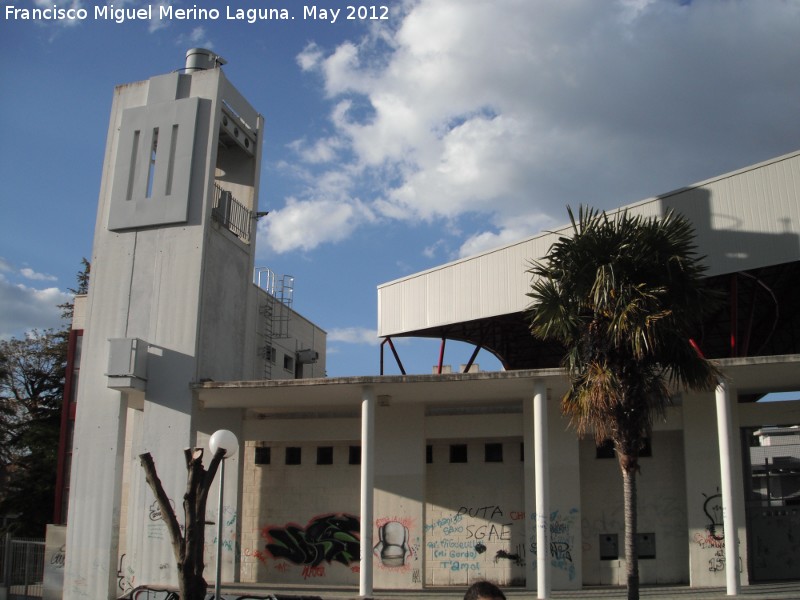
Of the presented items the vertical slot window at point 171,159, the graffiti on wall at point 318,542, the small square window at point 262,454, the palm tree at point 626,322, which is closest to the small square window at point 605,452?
the graffiti on wall at point 318,542

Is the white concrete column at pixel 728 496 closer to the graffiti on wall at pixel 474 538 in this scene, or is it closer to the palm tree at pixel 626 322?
the palm tree at pixel 626 322

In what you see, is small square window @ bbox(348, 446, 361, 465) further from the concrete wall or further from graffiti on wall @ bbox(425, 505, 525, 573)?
the concrete wall

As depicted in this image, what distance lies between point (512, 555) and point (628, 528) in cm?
966

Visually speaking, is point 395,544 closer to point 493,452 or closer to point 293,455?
point 493,452

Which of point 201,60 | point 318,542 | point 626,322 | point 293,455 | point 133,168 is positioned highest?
point 201,60

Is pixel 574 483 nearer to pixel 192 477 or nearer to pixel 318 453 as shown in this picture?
pixel 318 453

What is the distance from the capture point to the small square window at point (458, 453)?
2584cm

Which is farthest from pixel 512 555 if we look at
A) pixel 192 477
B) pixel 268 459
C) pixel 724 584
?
pixel 192 477

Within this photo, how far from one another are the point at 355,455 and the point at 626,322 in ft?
44.5

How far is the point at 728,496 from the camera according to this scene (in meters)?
19.5

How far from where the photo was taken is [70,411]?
32406 mm

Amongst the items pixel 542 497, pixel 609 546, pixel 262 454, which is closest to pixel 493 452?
pixel 609 546

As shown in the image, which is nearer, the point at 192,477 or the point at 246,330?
the point at 192,477

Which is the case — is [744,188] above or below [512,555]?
above
